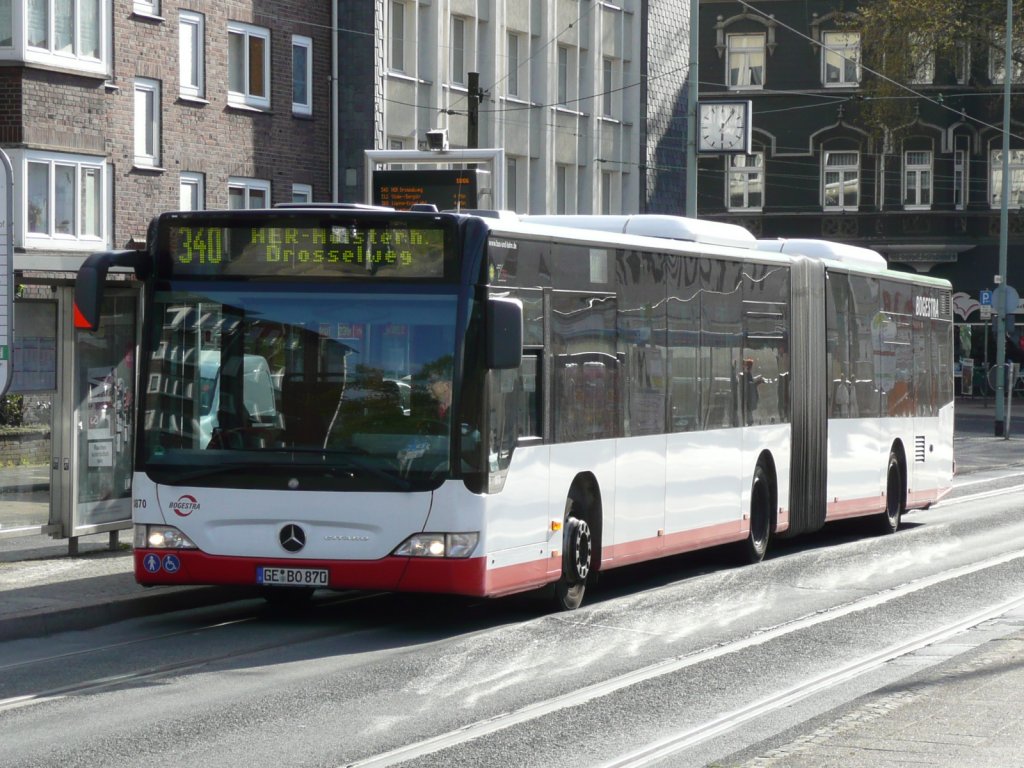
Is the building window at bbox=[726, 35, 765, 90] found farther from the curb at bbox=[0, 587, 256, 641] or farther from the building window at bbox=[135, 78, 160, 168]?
the curb at bbox=[0, 587, 256, 641]

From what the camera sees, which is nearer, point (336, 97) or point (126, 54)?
point (126, 54)

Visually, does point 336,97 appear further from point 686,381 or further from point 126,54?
point 686,381

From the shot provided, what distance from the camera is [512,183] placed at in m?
45.1

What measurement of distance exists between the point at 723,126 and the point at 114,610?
21.2 meters

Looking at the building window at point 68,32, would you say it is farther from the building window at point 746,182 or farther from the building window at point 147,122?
the building window at point 746,182

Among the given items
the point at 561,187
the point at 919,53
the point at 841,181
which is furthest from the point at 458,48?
the point at 841,181

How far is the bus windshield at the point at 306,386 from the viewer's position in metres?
11.9

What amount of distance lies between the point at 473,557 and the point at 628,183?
128ft

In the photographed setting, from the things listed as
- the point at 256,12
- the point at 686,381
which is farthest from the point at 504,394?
the point at 256,12

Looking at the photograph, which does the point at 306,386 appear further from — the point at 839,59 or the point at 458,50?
the point at 839,59

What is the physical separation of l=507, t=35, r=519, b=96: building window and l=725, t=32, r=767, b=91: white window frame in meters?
21.0

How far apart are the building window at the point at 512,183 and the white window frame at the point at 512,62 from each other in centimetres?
162

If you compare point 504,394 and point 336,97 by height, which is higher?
point 336,97

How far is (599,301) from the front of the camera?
1373 cm
